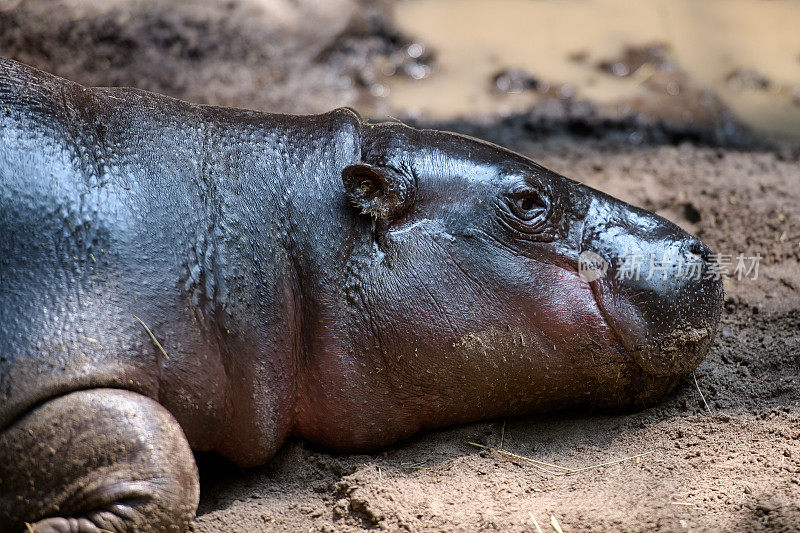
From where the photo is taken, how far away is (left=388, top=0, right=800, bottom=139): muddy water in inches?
311

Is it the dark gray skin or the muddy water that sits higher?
the muddy water

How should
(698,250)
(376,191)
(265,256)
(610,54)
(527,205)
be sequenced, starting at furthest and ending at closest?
(610,54) → (698,250) → (527,205) → (376,191) → (265,256)

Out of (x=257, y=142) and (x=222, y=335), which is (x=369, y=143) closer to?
(x=257, y=142)

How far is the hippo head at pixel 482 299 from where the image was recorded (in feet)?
12.6

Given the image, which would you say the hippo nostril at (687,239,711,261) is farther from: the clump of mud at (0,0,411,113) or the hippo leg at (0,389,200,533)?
the clump of mud at (0,0,411,113)

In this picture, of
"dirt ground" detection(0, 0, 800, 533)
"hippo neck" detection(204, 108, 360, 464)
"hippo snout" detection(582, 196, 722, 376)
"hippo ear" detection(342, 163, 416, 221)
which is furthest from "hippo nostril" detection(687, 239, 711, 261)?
"hippo neck" detection(204, 108, 360, 464)

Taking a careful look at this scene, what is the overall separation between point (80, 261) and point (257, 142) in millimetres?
1006

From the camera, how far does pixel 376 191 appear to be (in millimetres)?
3879

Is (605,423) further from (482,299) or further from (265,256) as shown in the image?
(265,256)

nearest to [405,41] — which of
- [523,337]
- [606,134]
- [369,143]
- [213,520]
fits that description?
[606,134]

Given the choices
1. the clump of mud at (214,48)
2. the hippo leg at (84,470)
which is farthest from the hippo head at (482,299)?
the clump of mud at (214,48)

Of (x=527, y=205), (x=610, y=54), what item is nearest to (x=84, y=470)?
A: (x=527, y=205)

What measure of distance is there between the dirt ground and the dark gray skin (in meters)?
0.17

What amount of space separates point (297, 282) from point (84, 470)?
118 cm
